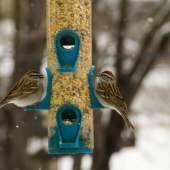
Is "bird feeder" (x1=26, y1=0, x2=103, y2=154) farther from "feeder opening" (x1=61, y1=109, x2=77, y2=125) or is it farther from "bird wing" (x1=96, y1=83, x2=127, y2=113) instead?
"bird wing" (x1=96, y1=83, x2=127, y2=113)

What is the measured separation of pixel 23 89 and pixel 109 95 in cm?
118

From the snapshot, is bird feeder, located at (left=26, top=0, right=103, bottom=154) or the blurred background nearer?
bird feeder, located at (left=26, top=0, right=103, bottom=154)

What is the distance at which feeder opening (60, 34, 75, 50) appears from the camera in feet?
19.8

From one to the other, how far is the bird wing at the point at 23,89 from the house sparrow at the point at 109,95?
2.81 ft

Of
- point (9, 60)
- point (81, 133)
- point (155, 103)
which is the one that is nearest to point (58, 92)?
point (81, 133)

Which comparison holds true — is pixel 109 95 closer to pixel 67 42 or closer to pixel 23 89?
pixel 67 42

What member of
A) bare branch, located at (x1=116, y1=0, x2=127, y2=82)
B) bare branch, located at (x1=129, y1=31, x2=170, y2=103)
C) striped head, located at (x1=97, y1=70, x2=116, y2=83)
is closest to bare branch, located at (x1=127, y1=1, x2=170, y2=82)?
bare branch, located at (x1=129, y1=31, x2=170, y2=103)

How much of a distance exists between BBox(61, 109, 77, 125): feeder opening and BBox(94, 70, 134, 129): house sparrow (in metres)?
0.38

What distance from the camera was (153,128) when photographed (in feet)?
35.8

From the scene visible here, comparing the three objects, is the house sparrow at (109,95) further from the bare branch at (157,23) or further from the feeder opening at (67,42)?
the bare branch at (157,23)

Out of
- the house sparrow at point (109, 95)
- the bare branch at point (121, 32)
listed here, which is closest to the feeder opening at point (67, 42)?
the house sparrow at point (109, 95)

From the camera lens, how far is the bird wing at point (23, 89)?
6332 mm

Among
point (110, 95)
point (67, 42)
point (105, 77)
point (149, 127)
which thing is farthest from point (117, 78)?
point (67, 42)

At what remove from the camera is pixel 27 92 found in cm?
633
